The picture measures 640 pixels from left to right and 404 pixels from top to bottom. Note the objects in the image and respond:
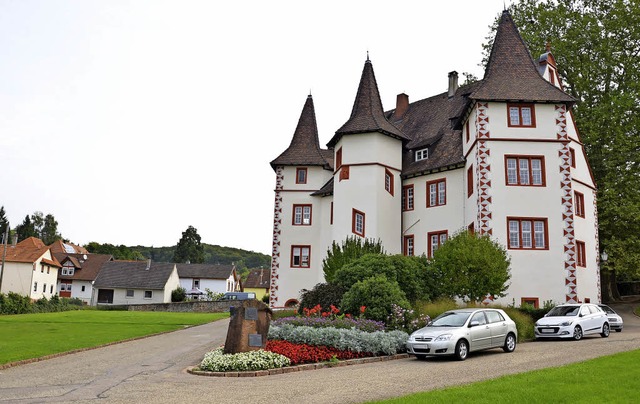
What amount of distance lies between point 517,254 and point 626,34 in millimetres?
18583

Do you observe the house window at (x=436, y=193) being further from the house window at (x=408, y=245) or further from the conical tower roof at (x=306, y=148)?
the conical tower roof at (x=306, y=148)

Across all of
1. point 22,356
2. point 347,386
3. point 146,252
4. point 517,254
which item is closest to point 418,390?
point 347,386

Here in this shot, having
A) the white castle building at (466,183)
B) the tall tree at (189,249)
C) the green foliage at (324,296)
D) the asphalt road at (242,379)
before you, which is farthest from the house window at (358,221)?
the tall tree at (189,249)

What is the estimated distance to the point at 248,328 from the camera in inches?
661

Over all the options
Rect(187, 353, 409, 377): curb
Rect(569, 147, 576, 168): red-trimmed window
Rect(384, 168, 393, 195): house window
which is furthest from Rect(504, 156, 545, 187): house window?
Rect(187, 353, 409, 377): curb

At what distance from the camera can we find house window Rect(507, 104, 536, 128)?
1150 inches

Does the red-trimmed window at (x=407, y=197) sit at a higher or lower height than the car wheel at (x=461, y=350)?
higher

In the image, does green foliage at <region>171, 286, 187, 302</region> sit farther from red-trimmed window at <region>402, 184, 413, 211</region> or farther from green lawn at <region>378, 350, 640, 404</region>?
green lawn at <region>378, 350, 640, 404</region>

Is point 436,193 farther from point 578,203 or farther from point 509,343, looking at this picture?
point 509,343

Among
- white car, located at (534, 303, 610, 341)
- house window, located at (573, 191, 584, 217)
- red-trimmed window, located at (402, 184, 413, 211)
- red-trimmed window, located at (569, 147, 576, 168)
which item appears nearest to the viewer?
white car, located at (534, 303, 610, 341)

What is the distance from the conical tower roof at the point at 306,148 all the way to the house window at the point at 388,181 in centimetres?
773

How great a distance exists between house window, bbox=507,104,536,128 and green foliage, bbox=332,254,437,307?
365 inches

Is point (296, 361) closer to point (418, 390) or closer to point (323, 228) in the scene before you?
point (418, 390)

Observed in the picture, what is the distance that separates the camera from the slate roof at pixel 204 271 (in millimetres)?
91562
